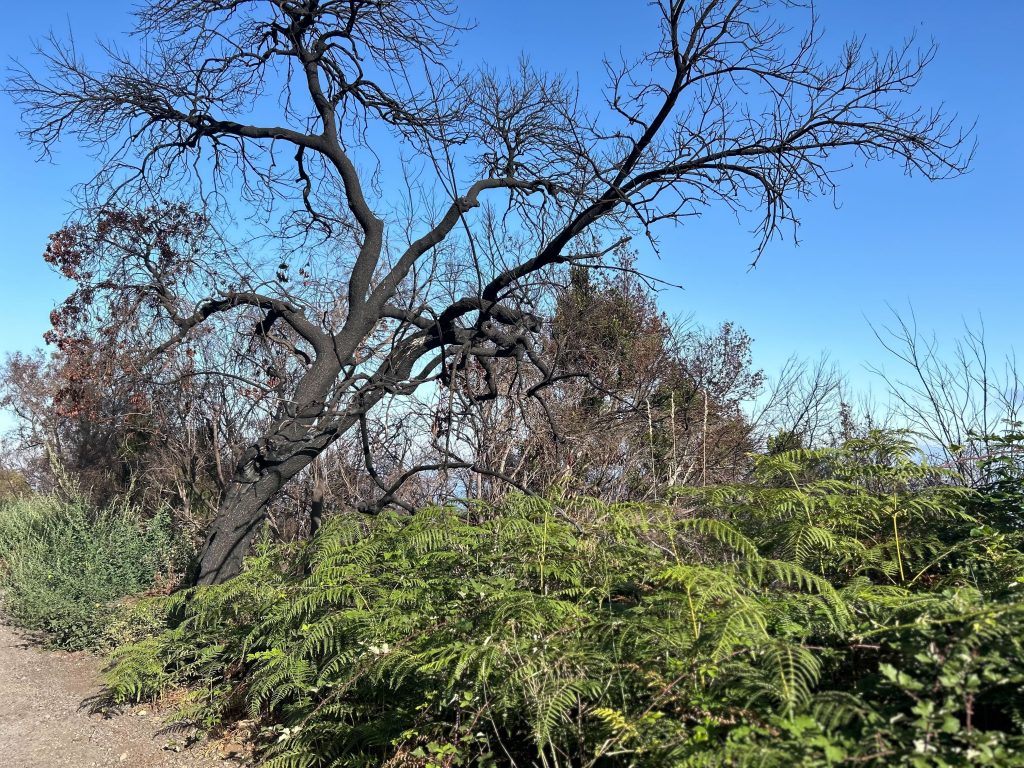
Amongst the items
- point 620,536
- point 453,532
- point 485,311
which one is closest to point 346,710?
point 453,532

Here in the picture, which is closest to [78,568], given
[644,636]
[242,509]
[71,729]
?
[242,509]

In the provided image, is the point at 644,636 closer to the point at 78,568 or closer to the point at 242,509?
the point at 242,509

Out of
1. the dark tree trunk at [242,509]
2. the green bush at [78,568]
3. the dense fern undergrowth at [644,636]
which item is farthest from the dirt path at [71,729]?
the dark tree trunk at [242,509]

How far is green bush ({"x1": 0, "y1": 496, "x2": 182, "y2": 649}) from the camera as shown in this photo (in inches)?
302

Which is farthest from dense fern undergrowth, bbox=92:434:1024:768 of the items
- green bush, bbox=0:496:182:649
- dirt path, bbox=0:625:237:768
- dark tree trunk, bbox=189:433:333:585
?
green bush, bbox=0:496:182:649

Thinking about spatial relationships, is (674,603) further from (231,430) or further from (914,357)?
(231,430)

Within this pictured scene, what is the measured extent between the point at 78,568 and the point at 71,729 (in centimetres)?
336

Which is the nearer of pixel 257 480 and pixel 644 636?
pixel 644 636

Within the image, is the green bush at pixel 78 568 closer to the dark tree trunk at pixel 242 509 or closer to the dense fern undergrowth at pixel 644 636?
the dark tree trunk at pixel 242 509

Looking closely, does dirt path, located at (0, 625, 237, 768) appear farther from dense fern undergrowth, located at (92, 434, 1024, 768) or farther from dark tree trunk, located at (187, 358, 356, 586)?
dark tree trunk, located at (187, 358, 356, 586)

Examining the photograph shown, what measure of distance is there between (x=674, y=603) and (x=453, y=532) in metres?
1.74

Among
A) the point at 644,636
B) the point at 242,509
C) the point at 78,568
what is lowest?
the point at 78,568

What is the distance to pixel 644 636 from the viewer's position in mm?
2789

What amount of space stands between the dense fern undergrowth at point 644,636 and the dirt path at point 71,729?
0.86 feet
